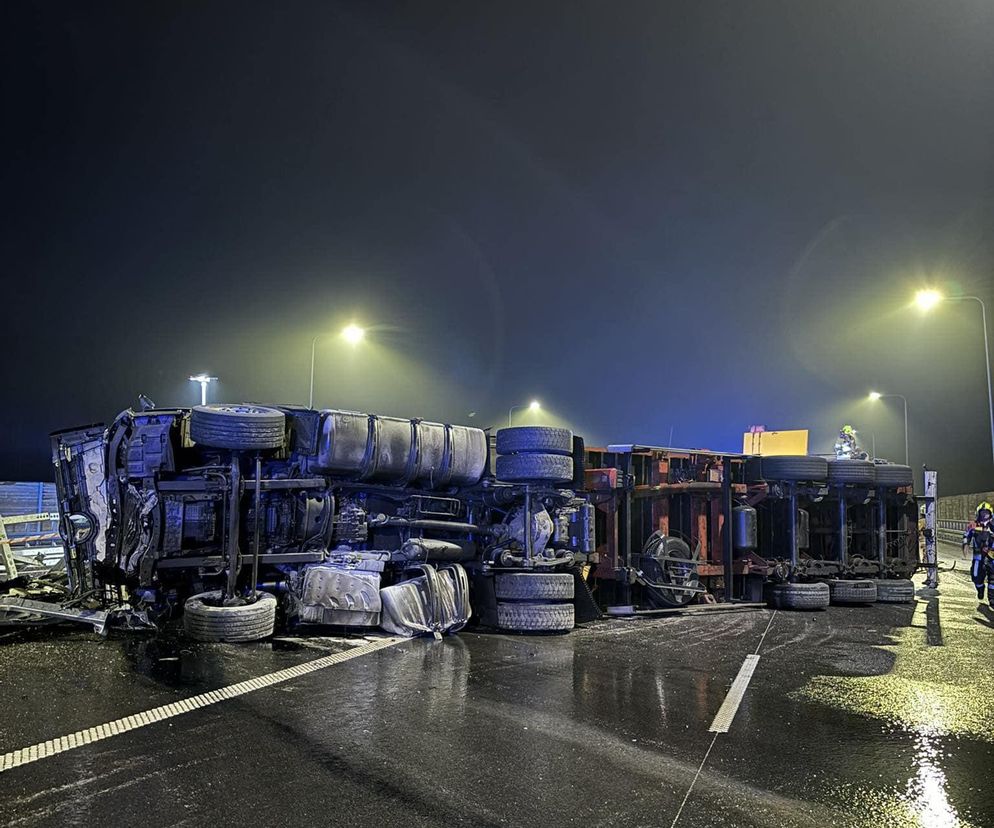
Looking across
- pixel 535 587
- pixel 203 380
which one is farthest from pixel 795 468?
pixel 203 380

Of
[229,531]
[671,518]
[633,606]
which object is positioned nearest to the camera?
[229,531]

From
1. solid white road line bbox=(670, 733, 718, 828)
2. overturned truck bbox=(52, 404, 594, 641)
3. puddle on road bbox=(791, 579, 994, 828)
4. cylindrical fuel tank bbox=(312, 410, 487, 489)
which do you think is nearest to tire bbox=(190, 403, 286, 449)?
overturned truck bbox=(52, 404, 594, 641)

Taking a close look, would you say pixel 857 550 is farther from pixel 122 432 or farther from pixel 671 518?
pixel 122 432

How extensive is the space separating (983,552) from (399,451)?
10.1 meters

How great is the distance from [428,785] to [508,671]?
8.02 feet

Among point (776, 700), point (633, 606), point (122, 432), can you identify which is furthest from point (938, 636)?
point (122, 432)

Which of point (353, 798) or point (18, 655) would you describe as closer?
point (353, 798)

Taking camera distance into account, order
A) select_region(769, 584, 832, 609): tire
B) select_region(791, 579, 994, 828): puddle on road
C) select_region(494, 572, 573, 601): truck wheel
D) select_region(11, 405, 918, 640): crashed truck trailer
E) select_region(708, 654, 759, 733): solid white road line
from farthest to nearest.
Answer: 1. select_region(769, 584, 832, 609): tire
2. select_region(494, 572, 573, 601): truck wheel
3. select_region(11, 405, 918, 640): crashed truck trailer
4. select_region(708, 654, 759, 733): solid white road line
5. select_region(791, 579, 994, 828): puddle on road

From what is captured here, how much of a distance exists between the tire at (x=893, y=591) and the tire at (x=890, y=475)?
5.00 feet

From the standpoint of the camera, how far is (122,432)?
7105 millimetres

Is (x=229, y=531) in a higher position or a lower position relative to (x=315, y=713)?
higher

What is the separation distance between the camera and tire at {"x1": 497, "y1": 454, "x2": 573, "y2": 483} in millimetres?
7746

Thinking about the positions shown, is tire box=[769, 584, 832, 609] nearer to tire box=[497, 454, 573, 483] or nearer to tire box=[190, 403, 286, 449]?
tire box=[497, 454, 573, 483]

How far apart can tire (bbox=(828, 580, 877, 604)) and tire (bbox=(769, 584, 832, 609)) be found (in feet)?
1.80
